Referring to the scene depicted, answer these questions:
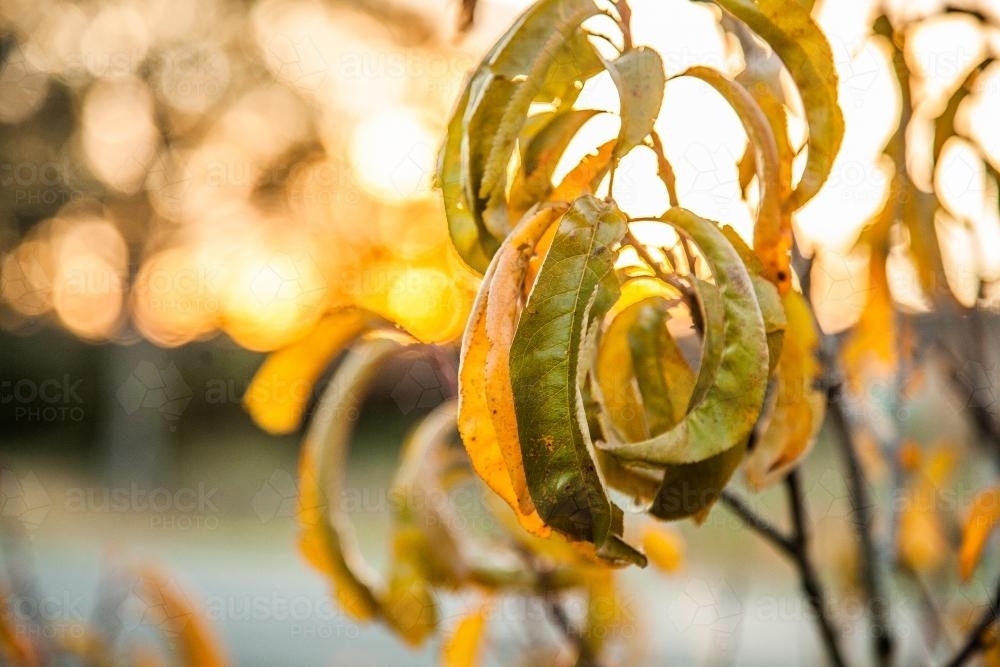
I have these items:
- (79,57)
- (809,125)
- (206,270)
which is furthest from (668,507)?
(79,57)

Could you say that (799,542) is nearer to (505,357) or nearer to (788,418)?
(788,418)

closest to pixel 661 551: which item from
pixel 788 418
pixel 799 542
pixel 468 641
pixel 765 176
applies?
pixel 468 641

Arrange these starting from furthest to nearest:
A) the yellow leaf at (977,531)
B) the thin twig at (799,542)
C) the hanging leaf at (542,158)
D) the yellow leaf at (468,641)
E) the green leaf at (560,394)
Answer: the yellow leaf at (468,641) < the yellow leaf at (977,531) < the thin twig at (799,542) < the hanging leaf at (542,158) < the green leaf at (560,394)

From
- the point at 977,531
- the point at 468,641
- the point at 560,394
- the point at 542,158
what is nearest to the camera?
the point at 560,394

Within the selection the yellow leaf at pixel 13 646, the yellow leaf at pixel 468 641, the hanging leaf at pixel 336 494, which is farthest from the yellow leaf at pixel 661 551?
the yellow leaf at pixel 13 646

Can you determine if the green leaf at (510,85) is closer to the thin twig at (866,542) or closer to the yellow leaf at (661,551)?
the thin twig at (866,542)

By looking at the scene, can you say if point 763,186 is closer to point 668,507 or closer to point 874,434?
point 668,507

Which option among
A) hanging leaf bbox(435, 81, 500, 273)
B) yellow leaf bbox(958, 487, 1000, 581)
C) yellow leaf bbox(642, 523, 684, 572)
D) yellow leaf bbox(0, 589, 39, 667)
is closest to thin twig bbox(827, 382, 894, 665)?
yellow leaf bbox(958, 487, 1000, 581)
